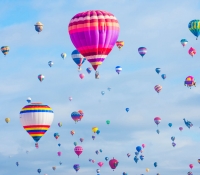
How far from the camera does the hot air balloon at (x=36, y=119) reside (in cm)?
10569

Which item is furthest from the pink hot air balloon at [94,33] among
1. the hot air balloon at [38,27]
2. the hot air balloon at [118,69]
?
the hot air balloon at [118,69]

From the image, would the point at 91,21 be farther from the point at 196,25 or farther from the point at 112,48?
the point at 196,25

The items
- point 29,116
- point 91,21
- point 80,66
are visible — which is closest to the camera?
point 91,21

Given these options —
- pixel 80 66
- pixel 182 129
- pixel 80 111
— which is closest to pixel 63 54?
pixel 80 111

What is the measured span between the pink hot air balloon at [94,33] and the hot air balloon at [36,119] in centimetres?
1466

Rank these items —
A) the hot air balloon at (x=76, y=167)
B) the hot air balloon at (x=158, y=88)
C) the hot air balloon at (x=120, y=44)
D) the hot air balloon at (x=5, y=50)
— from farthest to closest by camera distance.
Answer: the hot air balloon at (x=76, y=167) → the hot air balloon at (x=158, y=88) → the hot air balloon at (x=5, y=50) → the hot air balloon at (x=120, y=44)

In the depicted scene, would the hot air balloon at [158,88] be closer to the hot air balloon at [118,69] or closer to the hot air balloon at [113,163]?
the hot air balloon at [118,69]

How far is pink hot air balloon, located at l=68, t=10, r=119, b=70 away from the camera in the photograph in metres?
92.0

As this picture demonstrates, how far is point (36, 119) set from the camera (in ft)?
346

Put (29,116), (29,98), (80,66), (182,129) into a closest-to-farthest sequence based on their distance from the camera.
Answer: (29,116), (80,66), (29,98), (182,129)

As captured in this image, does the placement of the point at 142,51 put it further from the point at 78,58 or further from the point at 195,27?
the point at 78,58

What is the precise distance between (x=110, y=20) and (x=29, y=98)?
2496 inches

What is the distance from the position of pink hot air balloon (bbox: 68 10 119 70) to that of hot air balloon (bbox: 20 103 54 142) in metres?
14.7

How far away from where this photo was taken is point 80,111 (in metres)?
149
